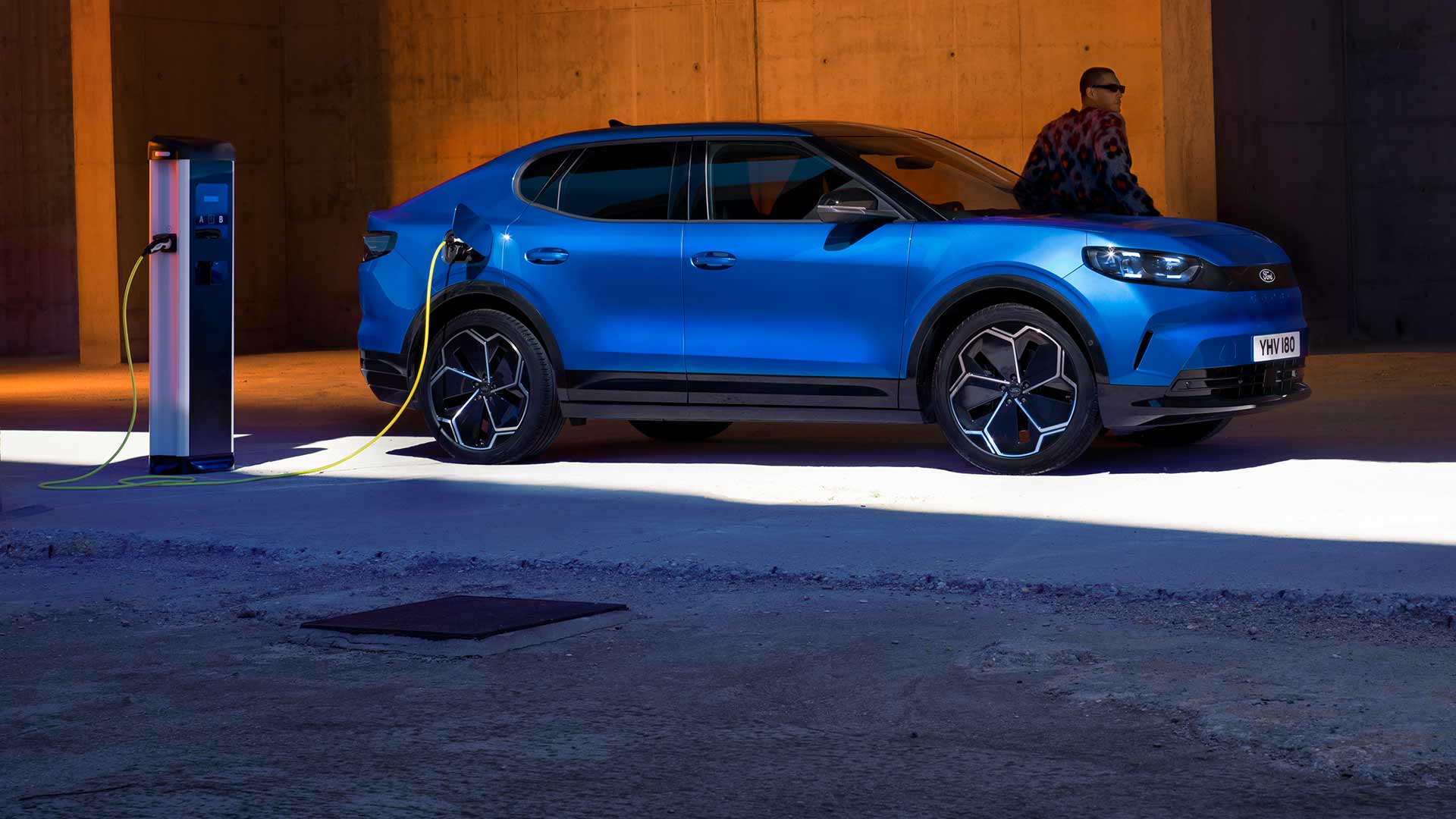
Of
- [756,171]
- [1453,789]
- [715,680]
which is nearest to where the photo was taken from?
[1453,789]

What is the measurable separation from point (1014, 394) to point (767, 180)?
1.61 meters

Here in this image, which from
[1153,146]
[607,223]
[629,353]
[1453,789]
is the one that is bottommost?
[1453,789]

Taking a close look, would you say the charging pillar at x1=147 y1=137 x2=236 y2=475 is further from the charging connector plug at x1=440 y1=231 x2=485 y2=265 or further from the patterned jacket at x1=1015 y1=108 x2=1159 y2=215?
the patterned jacket at x1=1015 y1=108 x2=1159 y2=215

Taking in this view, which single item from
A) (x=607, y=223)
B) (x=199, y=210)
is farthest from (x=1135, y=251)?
(x=199, y=210)

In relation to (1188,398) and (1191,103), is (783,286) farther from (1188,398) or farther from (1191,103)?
(1191,103)

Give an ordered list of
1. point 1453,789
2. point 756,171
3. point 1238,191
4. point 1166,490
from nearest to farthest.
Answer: point 1453,789 < point 1166,490 < point 756,171 < point 1238,191

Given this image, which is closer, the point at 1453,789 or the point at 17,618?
the point at 1453,789

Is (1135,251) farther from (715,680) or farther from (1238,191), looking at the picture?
(1238,191)

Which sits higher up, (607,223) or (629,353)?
(607,223)

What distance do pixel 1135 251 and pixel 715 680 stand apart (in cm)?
425

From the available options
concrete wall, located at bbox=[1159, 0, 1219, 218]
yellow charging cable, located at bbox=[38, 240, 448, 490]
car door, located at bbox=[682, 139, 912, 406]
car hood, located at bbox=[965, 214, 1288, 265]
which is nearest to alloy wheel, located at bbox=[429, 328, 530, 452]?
yellow charging cable, located at bbox=[38, 240, 448, 490]

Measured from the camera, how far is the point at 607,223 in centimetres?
981

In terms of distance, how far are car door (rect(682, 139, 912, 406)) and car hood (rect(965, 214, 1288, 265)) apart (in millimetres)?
632

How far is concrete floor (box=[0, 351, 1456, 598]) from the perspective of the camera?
6688 millimetres
